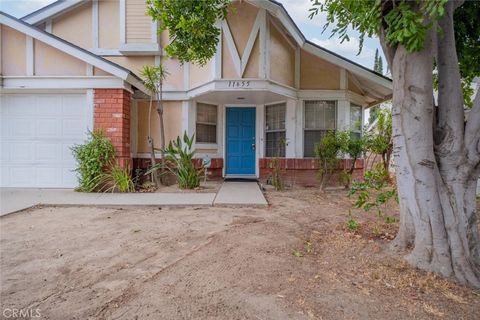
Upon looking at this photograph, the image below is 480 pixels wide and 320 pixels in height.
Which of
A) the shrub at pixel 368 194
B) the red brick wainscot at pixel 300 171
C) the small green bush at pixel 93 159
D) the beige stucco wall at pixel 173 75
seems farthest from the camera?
the beige stucco wall at pixel 173 75

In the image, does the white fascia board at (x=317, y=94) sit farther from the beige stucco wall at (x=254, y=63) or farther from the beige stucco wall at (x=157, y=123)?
the beige stucco wall at (x=157, y=123)

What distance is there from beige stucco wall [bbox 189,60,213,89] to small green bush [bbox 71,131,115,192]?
287 centimetres

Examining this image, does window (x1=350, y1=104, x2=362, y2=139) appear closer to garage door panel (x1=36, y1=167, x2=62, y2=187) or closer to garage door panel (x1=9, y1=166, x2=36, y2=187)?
garage door panel (x1=36, y1=167, x2=62, y2=187)

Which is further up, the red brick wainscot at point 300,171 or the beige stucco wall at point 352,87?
the beige stucco wall at point 352,87

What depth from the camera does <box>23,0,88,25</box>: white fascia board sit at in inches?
324

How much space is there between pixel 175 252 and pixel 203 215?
1.62m

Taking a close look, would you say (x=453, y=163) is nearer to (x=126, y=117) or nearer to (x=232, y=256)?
(x=232, y=256)

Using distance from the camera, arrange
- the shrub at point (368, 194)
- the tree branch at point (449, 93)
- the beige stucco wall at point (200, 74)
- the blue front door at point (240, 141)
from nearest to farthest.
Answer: the tree branch at point (449, 93)
the shrub at point (368, 194)
the beige stucco wall at point (200, 74)
the blue front door at point (240, 141)

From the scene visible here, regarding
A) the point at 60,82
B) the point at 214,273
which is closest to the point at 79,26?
the point at 60,82

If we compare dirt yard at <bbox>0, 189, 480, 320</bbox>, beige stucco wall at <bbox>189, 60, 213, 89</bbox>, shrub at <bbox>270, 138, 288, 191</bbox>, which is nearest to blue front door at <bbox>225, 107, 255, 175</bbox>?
shrub at <bbox>270, 138, 288, 191</bbox>

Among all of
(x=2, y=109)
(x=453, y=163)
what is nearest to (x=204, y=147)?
(x=2, y=109)

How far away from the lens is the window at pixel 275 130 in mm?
8734

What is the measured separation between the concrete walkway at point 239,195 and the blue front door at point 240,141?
124 cm

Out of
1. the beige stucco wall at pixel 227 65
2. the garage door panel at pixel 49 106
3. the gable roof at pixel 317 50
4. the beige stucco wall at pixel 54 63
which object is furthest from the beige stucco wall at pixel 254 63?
the garage door panel at pixel 49 106
